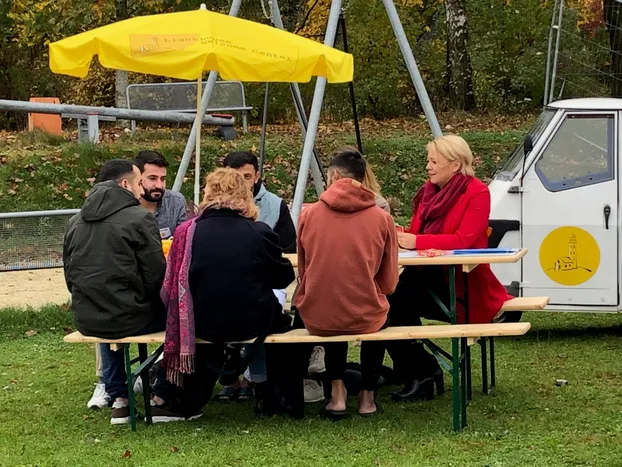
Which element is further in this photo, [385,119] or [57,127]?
[385,119]

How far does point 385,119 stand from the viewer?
23391mm

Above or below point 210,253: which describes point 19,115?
above

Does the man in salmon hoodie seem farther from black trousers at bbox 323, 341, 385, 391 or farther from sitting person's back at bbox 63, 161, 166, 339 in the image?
sitting person's back at bbox 63, 161, 166, 339

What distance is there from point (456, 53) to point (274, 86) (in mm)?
4388

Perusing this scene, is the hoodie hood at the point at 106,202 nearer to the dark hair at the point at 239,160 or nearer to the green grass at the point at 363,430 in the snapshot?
the dark hair at the point at 239,160

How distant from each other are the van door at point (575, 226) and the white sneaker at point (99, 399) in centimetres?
352

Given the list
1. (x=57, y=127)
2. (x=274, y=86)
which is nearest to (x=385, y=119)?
(x=274, y=86)

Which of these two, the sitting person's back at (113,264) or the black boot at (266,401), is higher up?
the sitting person's back at (113,264)

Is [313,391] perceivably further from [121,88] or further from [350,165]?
[121,88]

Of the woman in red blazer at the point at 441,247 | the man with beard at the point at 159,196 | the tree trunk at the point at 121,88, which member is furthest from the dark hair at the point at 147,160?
the tree trunk at the point at 121,88

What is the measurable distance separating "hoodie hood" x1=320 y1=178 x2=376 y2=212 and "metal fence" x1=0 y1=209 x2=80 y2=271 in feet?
14.2

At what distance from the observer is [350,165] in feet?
20.2

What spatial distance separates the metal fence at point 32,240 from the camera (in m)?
9.80

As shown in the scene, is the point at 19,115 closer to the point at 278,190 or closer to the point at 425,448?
the point at 278,190
